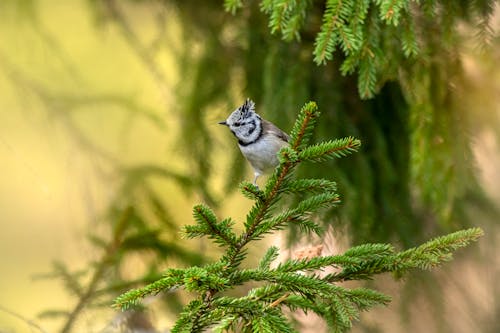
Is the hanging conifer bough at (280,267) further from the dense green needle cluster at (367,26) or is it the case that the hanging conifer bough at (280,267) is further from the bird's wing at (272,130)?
the bird's wing at (272,130)

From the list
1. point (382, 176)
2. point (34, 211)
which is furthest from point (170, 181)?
point (34, 211)

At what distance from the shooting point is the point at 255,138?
7.63 feet

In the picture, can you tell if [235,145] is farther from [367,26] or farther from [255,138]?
[367,26]

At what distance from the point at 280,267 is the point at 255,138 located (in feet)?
2.81

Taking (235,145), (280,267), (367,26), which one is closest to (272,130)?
(367,26)

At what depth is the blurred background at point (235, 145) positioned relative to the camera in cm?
251

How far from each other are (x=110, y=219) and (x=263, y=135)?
1.16 metres

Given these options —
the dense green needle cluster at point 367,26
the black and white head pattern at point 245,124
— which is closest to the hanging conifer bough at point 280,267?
the dense green needle cluster at point 367,26

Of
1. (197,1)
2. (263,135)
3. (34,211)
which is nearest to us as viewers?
(263,135)

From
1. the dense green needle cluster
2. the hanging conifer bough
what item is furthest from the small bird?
the hanging conifer bough

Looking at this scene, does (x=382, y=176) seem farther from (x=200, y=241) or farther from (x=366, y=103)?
(x=200, y=241)

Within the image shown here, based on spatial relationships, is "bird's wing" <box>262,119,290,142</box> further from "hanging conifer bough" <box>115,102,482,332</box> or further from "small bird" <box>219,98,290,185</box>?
"hanging conifer bough" <box>115,102,482,332</box>

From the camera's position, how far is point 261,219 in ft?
4.75

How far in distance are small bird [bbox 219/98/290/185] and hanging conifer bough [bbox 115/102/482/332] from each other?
2.31ft
